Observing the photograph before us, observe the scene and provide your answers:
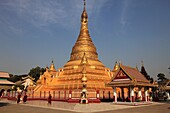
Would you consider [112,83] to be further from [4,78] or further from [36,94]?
[36,94]

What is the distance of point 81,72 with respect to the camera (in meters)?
38.2

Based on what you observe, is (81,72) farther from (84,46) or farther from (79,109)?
(79,109)

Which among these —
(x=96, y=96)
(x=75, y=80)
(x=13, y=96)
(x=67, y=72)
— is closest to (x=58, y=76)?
(x=67, y=72)

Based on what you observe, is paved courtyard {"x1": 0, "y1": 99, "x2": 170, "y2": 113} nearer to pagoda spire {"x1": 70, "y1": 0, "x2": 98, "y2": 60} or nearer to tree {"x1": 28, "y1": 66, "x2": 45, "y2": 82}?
pagoda spire {"x1": 70, "y1": 0, "x2": 98, "y2": 60}

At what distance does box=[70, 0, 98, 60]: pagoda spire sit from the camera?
4425cm

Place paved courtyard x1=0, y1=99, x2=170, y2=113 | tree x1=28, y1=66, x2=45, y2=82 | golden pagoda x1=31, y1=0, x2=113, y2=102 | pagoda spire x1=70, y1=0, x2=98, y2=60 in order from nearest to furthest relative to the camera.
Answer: paved courtyard x1=0, y1=99, x2=170, y2=113
golden pagoda x1=31, y1=0, x2=113, y2=102
pagoda spire x1=70, y1=0, x2=98, y2=60
tree x1=28, y1=66, x2=45, y2=82

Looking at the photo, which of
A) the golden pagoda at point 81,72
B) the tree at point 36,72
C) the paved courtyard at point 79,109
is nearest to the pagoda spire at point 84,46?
the golden pagoda at point 81,72

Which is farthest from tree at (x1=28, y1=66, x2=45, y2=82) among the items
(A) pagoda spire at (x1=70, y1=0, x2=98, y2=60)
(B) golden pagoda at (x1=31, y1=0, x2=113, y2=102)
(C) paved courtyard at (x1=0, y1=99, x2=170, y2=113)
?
(C) paved courtyard at (x1=0, y1=99, x2=170, y2=113)

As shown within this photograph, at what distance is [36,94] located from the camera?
3731 centimetres

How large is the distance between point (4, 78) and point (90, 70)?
21.5 meters

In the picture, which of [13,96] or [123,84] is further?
[13,96]

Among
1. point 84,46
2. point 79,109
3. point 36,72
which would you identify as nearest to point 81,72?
point 84,46

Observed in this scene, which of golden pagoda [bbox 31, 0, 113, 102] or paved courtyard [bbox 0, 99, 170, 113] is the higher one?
golden pagoda [bbox 31, 0, 113, 102]

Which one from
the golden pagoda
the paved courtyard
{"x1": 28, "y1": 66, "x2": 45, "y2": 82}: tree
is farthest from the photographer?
{"x1": 28, "y1": 66, "x2": 45, "y2": 82}: tree
